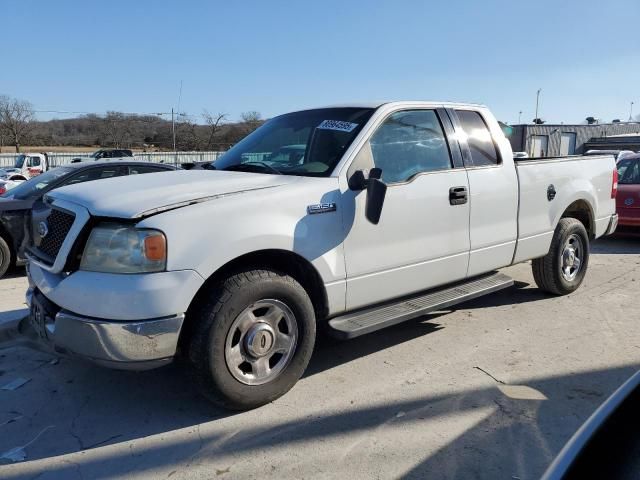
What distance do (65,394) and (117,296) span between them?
4.24 ft

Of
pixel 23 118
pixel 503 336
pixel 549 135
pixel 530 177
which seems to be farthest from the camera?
pixel 23 118

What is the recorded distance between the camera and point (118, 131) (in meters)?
58.5

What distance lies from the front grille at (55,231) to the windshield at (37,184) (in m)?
3.95

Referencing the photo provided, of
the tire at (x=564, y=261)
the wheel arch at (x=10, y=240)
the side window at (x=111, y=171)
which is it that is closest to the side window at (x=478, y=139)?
the tire at (x=564, y=261)

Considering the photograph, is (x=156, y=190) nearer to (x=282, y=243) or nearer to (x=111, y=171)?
(x=282, y=243)

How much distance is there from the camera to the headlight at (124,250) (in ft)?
9.62

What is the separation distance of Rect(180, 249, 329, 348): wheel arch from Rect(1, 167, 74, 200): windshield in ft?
15.9

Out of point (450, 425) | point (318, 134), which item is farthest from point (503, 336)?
point (318, 134)

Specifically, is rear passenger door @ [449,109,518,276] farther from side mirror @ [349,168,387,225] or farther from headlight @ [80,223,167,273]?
headlight @ [80,223,167,273]

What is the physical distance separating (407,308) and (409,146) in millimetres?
1274

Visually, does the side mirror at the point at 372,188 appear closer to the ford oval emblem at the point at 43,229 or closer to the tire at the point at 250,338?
the tire at the point at 250,338

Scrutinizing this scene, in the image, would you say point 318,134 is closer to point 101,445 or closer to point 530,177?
point 530,177

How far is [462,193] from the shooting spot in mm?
4363

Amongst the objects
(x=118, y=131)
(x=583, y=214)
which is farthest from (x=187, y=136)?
(x=583, y=214)
